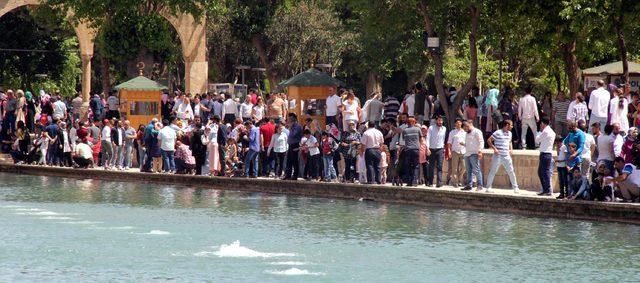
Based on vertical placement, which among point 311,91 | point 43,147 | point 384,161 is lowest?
point 384,161

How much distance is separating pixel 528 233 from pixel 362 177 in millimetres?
6312

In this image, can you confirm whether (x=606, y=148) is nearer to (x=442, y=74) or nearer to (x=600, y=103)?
(x=600, y=103)

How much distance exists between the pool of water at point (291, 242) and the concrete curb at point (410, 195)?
0.22 meters

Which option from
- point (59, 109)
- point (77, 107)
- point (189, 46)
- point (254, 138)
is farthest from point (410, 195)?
point (189, 46)

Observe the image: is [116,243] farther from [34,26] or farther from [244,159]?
[34,26]

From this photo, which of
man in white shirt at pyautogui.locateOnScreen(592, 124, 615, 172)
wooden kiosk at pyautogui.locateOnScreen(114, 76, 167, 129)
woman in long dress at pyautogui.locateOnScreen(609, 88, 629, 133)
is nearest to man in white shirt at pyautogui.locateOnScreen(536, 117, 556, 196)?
man in white shirt at pyautogui.locateOnScreen(592, 124, 615, 172)

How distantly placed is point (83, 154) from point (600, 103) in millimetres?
15285

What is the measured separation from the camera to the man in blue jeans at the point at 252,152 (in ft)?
110

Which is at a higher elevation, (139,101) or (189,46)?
(189,46)

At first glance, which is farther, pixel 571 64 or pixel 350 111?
pixel 571 64

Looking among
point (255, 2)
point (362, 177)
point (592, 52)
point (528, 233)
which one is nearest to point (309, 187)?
point (362, 177)

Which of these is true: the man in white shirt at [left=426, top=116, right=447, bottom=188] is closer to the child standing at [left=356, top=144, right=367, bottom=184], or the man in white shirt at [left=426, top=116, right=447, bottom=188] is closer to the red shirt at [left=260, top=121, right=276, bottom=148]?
the child standing at [left=356, top=144, right=367, bottom=184]

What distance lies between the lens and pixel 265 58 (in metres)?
60.7

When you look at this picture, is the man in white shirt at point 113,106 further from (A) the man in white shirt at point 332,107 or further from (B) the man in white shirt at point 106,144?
(A) the man in white shirt at point 332,107
